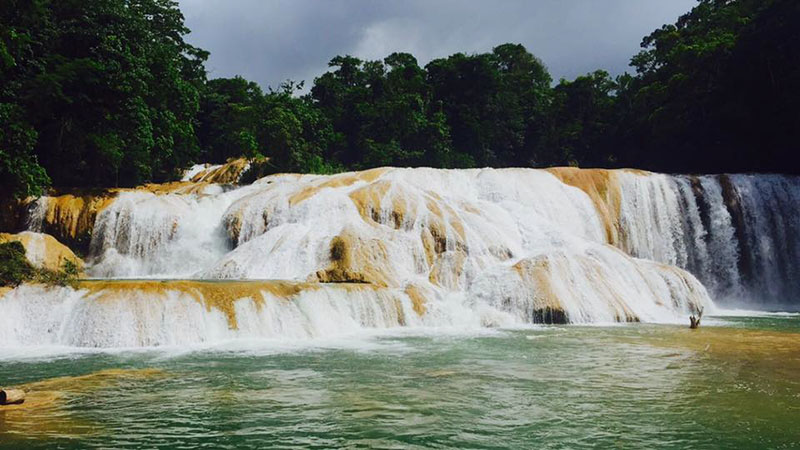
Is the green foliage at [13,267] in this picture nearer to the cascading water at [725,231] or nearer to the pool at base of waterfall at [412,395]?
the pool at base of waterfall at [412,395]

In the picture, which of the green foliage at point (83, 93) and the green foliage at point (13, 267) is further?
the green foliage at point (83, 93)

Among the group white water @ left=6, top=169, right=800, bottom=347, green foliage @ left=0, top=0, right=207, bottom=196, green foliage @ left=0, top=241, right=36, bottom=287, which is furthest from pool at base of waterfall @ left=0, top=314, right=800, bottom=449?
green foliage @ left=0, top=0, right=207, bottom=196

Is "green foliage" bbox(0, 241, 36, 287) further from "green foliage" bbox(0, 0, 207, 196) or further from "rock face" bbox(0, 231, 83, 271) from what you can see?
"green foliage" bbox(0, 0, 207, 196)

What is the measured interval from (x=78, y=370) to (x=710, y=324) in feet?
53.6

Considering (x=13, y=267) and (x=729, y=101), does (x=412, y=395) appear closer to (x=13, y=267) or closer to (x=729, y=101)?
(x=13, y=267)

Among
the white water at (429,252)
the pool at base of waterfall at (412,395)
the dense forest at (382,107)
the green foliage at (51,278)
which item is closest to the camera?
the pool at base of waterfall at (412,395)

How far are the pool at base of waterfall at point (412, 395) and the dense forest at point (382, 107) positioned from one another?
16.0 metres

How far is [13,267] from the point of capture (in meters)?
15.5

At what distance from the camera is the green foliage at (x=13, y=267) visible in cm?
1529

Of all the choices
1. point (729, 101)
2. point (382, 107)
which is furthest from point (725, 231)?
point (382, 107)

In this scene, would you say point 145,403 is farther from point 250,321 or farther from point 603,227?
point 603,227

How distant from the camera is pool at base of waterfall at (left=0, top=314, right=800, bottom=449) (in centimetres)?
756

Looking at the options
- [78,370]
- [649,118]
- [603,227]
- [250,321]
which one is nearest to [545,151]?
[649,118]

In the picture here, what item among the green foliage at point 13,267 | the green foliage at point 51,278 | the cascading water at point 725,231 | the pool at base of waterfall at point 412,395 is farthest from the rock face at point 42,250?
the cascading water at point 725,231
